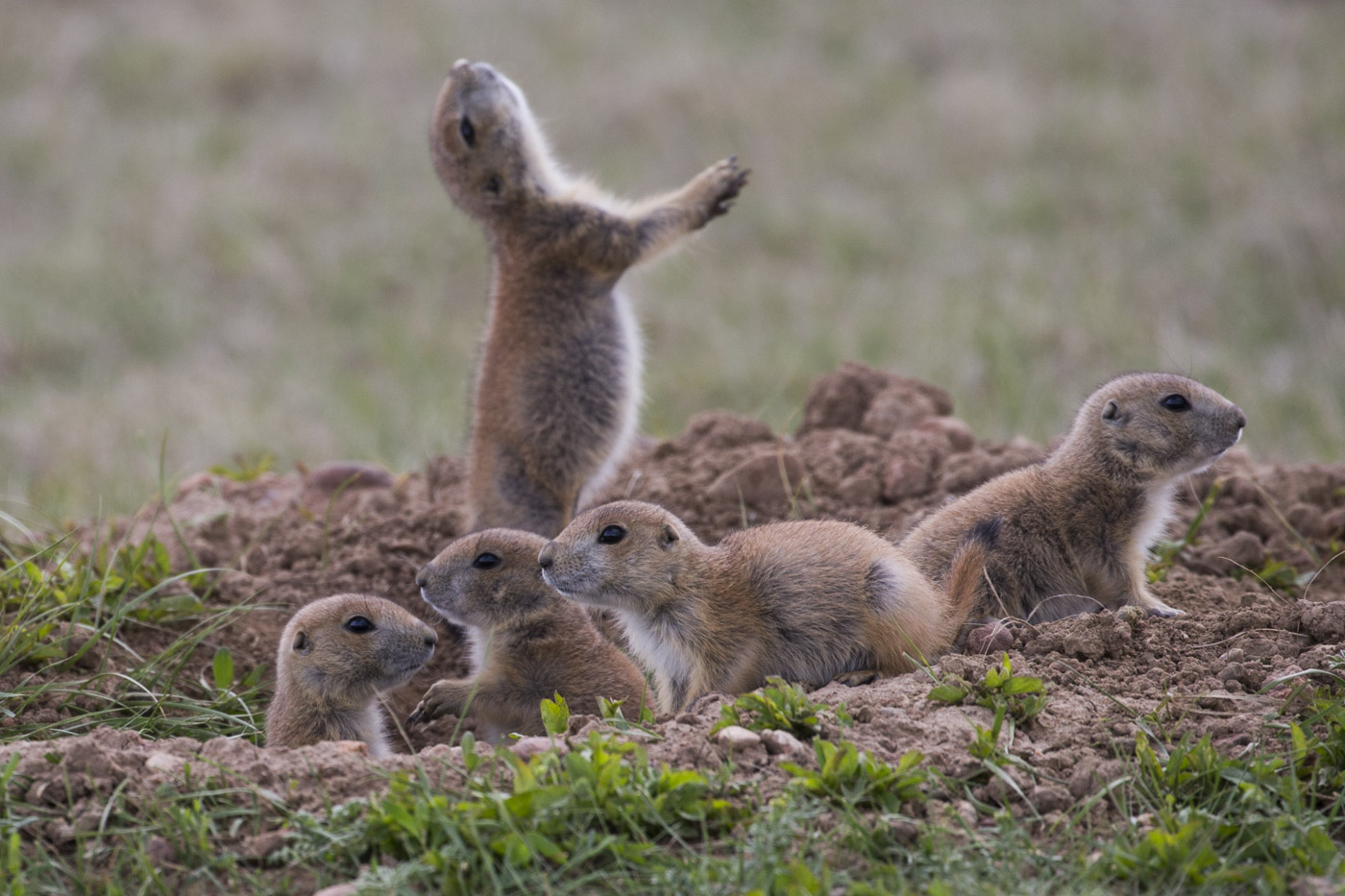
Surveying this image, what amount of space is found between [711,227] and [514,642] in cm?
904

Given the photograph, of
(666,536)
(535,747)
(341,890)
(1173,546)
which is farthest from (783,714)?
(1173,546)

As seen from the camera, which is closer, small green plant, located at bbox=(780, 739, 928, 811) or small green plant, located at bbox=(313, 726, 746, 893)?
small green plant, located at bbox=(313, 726, 746, 893)

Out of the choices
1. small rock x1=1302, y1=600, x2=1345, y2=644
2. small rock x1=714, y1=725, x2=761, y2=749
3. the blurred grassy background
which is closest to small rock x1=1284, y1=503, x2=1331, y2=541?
small rock x1=1302, y1=600, x2=1345, y2=644

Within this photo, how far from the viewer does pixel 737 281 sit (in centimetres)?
1263

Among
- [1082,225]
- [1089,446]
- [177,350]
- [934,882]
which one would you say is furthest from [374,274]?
[934,882]

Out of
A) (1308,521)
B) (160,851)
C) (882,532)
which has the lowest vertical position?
(160,851)

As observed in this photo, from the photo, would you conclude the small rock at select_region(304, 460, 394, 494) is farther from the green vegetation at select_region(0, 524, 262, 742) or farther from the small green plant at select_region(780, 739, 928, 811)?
the small green plant at select_region(780, 739, 928, 811)

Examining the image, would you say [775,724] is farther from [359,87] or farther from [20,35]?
[20,35]

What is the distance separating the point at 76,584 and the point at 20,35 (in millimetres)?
13549

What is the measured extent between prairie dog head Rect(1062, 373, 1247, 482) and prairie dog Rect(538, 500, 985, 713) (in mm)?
683

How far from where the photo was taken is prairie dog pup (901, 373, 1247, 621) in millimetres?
4801

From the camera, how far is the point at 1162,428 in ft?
15.9

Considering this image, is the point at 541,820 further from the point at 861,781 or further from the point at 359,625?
the point at 359,625

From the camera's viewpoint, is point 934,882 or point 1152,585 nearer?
point 934,882
